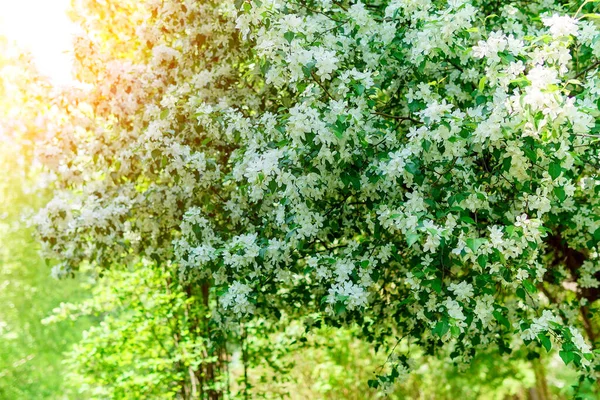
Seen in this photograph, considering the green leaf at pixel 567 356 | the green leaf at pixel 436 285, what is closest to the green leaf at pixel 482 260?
the green leaf at pixel 436 285

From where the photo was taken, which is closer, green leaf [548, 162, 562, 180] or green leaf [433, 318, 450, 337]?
green leaf [548, 162, 562, 180]

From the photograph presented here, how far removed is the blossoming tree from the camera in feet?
12.9

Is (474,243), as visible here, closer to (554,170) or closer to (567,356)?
(554,170)

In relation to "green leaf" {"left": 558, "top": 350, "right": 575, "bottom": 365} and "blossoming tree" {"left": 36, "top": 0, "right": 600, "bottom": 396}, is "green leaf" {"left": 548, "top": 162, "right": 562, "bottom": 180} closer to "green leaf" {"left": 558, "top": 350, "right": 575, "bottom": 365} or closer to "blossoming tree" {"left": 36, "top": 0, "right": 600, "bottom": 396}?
"blossoming tree" {"left": 36, "top": 0, "right": 600, "bottom": 396}

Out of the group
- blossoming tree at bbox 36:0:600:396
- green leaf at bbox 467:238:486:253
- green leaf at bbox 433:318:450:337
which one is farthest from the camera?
blossoming tree at bbox 36:0:600:396

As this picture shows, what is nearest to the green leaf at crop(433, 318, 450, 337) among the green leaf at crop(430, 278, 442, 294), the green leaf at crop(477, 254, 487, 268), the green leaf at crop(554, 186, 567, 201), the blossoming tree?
the blossoming tree

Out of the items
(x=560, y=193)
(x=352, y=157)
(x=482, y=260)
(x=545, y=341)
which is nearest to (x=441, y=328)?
(x=482, y=260)

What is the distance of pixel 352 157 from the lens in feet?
14.6

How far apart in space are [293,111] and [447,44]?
1228mm

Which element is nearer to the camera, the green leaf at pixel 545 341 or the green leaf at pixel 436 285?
the green leaf at pixel 545 341

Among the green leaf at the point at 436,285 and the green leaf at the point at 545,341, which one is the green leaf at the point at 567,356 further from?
the green leaf at the point at 436,285

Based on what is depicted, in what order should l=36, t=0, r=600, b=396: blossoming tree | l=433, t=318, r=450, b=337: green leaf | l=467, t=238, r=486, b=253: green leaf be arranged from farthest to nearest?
l=36, t=0, r=600, b=396: blossoming tree → l=433, t=318, r=450, b=337: green leaf → l=467, t=238, r=486, b=253: green leaf

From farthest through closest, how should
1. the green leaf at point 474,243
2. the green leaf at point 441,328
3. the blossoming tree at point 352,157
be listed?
the blossoming tree at point 352,157 < the green leaf at point 441,328 < the green leaf at point 474,243

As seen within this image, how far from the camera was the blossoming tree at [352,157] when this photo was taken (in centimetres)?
392
